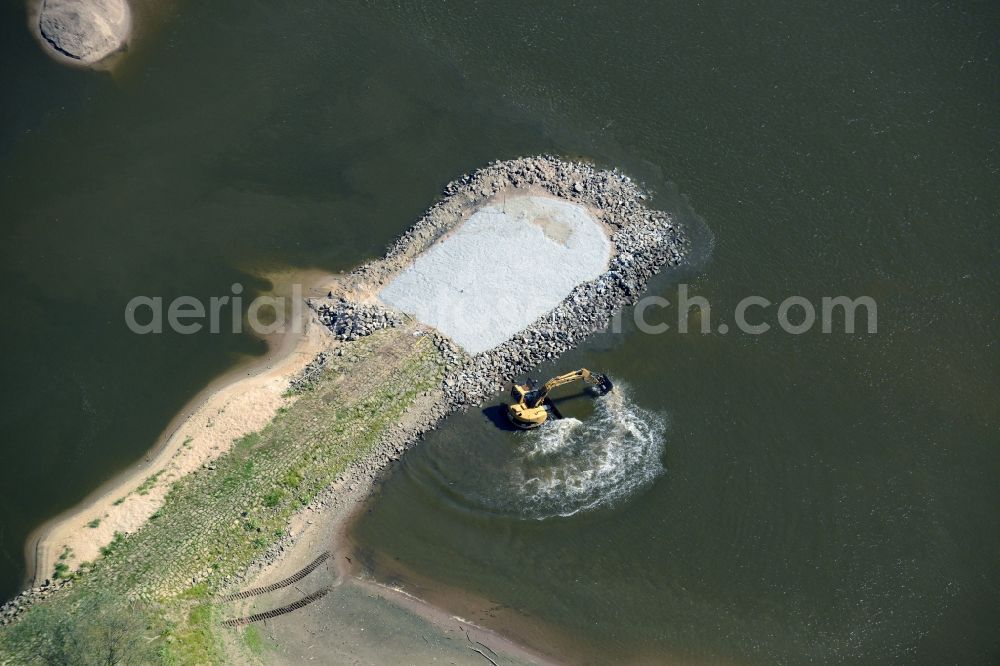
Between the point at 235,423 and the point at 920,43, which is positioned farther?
the point at 920,43

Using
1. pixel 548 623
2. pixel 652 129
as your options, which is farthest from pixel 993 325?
pixel 548 623

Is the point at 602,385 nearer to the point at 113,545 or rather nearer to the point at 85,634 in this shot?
the point at 113,545

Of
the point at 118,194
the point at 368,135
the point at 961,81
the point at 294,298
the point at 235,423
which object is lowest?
the point at 235,423

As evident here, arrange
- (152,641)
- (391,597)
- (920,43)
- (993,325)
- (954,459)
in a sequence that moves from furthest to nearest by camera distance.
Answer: (920,43) < (993,325) < (954,459) < (391,597) < (152,641)

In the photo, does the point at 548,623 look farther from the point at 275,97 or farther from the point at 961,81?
the point at 961,81

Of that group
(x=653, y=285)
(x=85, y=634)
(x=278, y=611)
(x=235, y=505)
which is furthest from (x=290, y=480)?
(x=653, y=285)

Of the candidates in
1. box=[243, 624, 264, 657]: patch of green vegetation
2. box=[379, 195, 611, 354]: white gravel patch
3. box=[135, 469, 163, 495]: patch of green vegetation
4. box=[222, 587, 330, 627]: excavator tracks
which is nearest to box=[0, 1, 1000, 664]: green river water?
box=[135, 469, 163, 495]: patch of green vegetation

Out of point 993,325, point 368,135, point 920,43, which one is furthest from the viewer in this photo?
point 920,43
